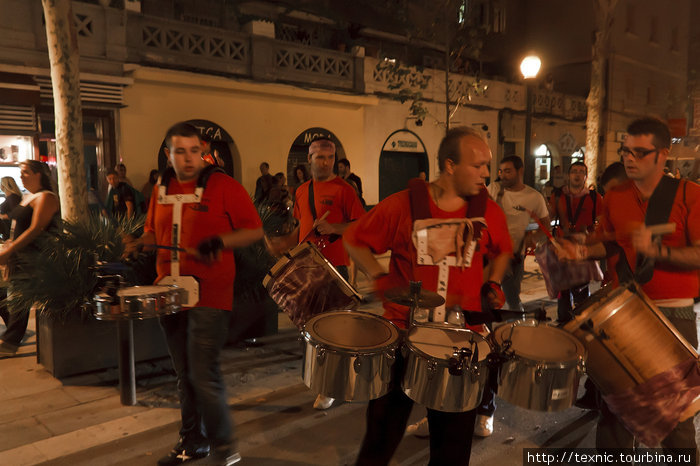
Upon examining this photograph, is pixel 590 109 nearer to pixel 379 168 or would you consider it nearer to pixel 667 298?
pixel 379 168

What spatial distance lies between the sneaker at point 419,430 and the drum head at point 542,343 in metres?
1.75

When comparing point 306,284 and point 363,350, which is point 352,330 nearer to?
point 363,350

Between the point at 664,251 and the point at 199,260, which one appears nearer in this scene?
the point at 664,251

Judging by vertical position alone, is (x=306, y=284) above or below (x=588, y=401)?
above

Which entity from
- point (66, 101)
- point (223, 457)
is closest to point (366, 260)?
point (223, 457)

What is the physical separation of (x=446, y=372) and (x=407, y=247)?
2.43ft

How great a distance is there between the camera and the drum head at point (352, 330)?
236 cm

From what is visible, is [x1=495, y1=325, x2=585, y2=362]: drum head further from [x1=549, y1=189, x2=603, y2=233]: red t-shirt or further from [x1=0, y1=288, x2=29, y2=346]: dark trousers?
[x1=0, y1=288, x2=29, y2=346]: dark trousers

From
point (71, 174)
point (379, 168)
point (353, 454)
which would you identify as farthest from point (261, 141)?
point (353, 454)

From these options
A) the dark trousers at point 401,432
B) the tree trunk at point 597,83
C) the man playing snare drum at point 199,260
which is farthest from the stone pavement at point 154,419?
the tree trunk at point 597,83

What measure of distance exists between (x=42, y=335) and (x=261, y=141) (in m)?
11.9

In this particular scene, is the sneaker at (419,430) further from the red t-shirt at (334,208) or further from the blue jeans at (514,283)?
the blue jeans at (514,283)

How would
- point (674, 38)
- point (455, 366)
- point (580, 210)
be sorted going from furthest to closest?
point (674, 38) < point (580, 210) < point (455, 366)

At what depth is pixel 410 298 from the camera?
2348mm
